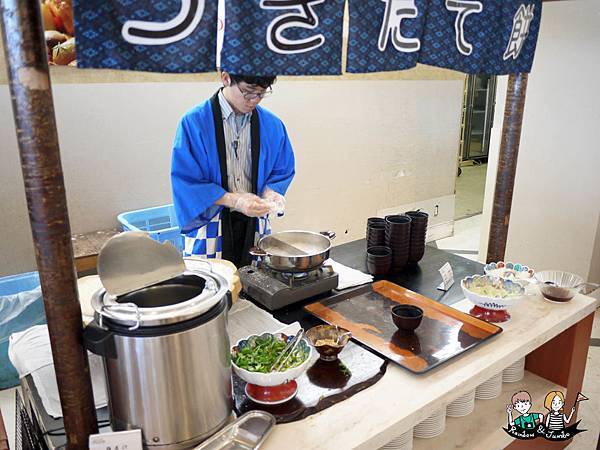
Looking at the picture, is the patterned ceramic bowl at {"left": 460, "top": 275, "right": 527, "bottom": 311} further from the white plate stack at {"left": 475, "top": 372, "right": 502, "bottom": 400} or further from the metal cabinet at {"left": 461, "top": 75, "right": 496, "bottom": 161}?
the metal cabinet at {"left": 461, "top": 75, "right": 496, "bottom": 161}

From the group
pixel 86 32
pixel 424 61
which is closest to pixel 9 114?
pixel 86 32

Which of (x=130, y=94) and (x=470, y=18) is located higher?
(x=470, y=18)

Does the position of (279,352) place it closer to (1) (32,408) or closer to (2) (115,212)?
(1) (32,408)

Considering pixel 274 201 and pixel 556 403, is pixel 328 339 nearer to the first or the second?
pixel 274 201

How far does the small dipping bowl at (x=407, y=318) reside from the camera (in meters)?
1.72

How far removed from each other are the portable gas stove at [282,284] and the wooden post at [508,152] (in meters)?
1.06

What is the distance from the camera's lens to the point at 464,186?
8609 mm

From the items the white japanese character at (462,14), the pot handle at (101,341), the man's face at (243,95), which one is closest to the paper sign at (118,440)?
the pot handle at (101,341)

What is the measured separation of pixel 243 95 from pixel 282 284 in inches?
39.7

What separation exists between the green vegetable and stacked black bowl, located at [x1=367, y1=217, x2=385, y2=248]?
3.26ft

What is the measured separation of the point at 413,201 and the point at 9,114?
402 cm

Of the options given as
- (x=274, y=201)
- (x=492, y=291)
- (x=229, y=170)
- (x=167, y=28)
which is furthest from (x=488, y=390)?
Result: (x=167, y=28)

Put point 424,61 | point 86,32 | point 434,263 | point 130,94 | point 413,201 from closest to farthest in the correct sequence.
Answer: point 86,32 → point 424,61 → point 434,263 → point 130,94 → point 413,201

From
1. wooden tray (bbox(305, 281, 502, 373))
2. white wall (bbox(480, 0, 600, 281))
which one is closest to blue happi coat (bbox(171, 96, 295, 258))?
wooden tray (bbox(305, 281, 502, 373))
